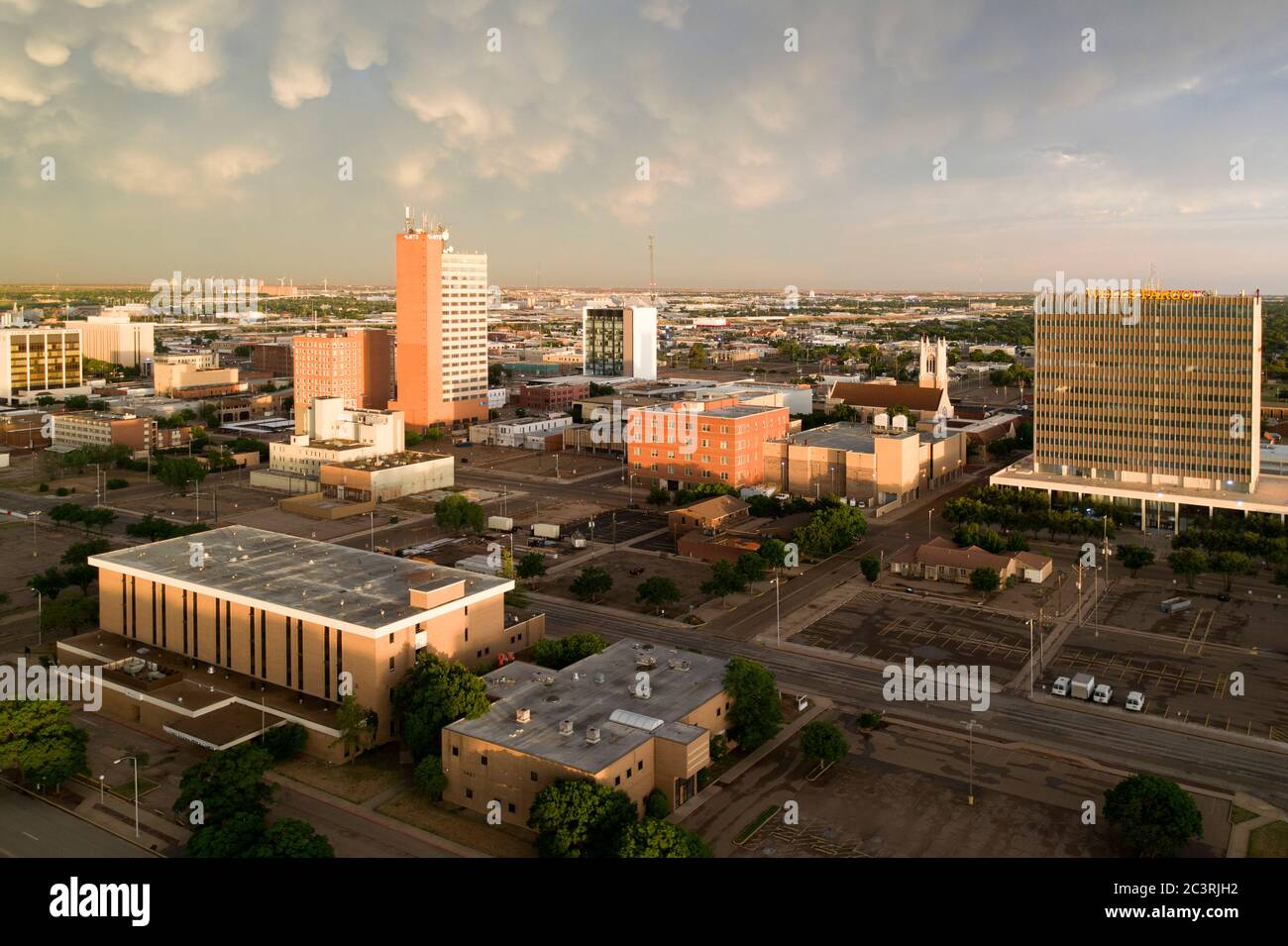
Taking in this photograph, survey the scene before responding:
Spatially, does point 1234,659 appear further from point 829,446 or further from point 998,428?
point 998,428

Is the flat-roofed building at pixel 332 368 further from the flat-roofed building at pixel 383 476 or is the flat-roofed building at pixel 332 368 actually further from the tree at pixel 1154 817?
the tree at pixel 1154 817

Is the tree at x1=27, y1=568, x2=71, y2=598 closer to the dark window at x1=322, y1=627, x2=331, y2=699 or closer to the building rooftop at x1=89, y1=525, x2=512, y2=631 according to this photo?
the building rooftop at x1=89, y1=525, x2=512, y2=631

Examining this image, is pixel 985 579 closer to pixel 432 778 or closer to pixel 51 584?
pixel 432 778

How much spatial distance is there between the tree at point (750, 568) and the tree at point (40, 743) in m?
26.1

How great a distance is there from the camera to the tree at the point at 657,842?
2145 cm

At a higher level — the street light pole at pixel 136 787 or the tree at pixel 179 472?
the tree at pixel 179 472

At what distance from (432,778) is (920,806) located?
42.0 ft

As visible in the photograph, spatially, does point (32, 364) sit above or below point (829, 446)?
above

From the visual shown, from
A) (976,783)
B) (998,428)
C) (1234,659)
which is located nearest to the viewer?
(976,783)

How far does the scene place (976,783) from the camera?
27.4m

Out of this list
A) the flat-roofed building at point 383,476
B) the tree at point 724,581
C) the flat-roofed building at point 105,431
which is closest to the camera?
the tree at point 724,581

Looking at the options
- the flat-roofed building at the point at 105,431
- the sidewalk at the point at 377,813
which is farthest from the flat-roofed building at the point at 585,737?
the flat-roofed building at the point at 105,431

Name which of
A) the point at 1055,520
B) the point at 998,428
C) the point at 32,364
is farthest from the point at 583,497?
the point at 32,364
